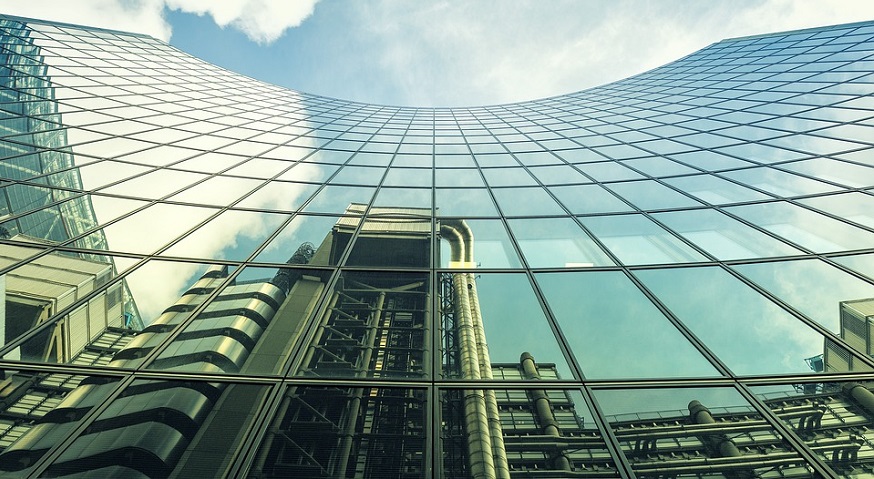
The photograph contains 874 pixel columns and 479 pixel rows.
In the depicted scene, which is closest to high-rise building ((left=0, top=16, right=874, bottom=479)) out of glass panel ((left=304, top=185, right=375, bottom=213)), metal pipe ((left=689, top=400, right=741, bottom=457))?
metal pipe ((left=689, top=400, right=741, bottom=457))

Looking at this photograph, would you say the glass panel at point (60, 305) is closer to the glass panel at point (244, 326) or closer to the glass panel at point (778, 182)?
the glass panel at point (244, 326)

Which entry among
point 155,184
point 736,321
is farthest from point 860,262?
point 155,184

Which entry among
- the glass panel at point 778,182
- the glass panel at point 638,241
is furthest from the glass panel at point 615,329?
the glass panel at point 778,182

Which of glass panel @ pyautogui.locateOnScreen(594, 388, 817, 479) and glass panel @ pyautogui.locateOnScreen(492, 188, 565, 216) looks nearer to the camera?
glass panel @ pyautogui.locateOnScreen(594, 388, 817, 479)

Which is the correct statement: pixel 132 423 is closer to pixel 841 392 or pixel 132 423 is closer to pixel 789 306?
pixel 841 392

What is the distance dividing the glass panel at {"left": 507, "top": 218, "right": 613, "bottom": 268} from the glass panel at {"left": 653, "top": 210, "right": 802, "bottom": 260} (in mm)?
2609

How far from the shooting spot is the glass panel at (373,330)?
6402 mm

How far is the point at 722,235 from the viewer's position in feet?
35.5

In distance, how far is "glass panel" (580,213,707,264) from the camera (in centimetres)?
977

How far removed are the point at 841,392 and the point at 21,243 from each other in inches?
590

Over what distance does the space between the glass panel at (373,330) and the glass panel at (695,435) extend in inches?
112

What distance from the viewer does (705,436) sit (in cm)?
538

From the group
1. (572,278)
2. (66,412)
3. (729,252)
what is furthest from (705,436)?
(66,412)

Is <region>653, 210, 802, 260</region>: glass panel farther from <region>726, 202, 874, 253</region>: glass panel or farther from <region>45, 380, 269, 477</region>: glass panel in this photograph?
<region>45, 380, 269, 477</region>: glass panel
